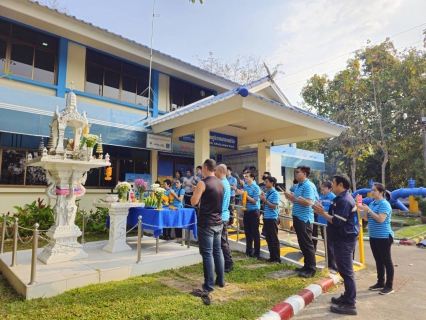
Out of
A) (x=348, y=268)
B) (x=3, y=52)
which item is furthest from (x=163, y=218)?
(x=3, y=52)

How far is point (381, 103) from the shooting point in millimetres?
18703

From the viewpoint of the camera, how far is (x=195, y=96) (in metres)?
12.2

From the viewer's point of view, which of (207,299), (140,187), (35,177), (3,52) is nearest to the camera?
(207,299)

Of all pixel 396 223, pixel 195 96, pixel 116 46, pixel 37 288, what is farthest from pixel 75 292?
pixel 396 223

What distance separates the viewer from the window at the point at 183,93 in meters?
11.5

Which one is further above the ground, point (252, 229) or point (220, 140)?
point (220, 140)

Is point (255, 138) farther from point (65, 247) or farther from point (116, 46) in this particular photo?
point (65, 247)

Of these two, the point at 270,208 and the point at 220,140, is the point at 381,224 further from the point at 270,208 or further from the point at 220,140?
the point at 220,140

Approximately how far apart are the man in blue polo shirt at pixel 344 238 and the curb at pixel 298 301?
0.36 m

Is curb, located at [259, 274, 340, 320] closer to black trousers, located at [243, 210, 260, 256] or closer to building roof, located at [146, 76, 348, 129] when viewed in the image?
black trousers, located at [243, 210, 260, 256]

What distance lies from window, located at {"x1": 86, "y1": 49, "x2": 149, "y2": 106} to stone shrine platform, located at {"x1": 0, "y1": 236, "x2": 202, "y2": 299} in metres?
5.74

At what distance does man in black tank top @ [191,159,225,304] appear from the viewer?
12.8 feet

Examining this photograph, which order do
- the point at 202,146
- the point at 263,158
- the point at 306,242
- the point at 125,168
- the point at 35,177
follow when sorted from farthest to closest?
1. the point at 263,158
2. the point at 125,168
3. the point at 202,146
4. the point at 35,177
5. the point at 306,242

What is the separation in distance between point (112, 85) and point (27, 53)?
2.60 m
